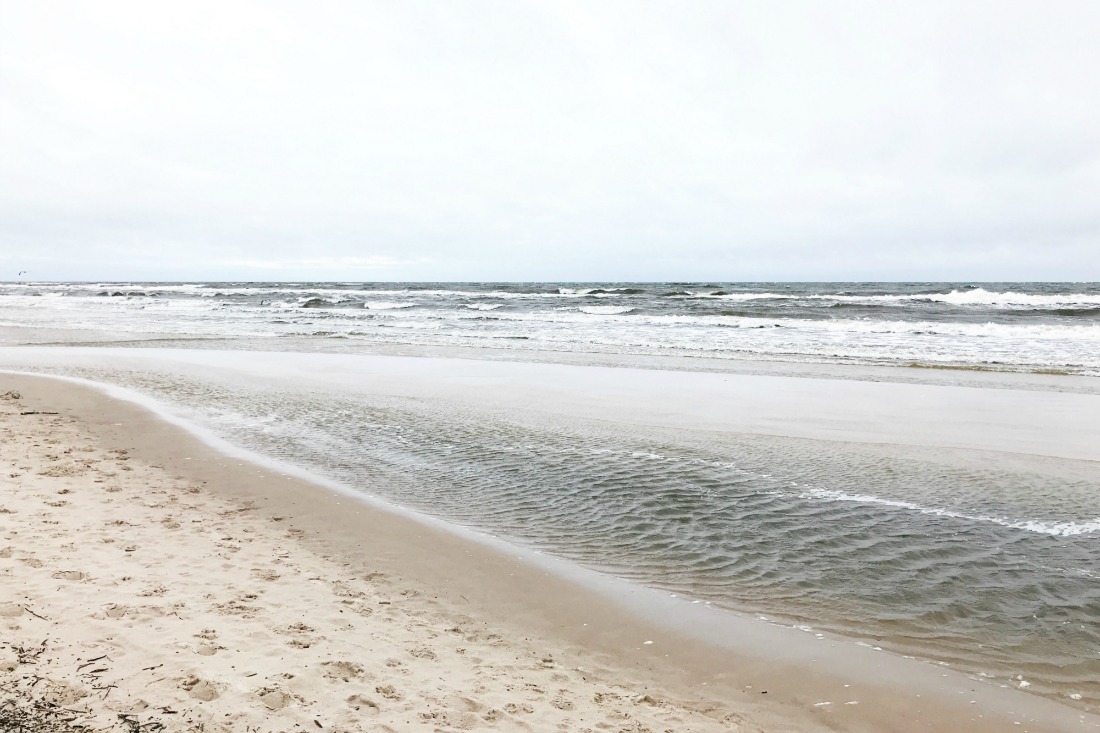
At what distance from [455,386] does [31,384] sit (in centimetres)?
756

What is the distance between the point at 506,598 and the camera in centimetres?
462

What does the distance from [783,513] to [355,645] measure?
4.07 metres

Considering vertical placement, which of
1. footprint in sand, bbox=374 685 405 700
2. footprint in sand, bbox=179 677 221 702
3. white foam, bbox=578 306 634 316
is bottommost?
footprint in sand, bbox=374 685 405 700

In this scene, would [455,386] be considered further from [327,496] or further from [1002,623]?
[1002,623]

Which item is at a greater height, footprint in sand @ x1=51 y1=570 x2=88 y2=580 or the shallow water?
footprint in sand @ x1=51 y1=570 x2=88 y2=580

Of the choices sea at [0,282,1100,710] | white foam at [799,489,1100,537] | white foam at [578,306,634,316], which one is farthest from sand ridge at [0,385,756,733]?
white foam at [578,306,634,316]

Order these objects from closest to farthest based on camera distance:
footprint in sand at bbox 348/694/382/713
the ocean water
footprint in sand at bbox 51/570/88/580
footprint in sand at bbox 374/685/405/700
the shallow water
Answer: footprint in sand at bbox 348/694/382/713
footprint in sand at bbox 374/685/405/700
footprint in sand at bbox 51/570/88/580
the shallow water
the ocean water

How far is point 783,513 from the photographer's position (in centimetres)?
629

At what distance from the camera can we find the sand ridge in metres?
2.92

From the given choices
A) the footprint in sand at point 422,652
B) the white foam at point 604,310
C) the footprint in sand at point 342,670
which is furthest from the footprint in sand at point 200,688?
the white foam at point 604,310

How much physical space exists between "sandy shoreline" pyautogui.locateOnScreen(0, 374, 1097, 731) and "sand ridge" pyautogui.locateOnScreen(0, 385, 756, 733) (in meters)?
0.01

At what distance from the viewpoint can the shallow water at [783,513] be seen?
14.1ft

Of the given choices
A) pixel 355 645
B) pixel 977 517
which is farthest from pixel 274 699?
pixel 977 517

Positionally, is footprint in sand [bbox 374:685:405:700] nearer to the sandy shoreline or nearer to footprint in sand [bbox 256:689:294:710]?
the sandy shoreline
